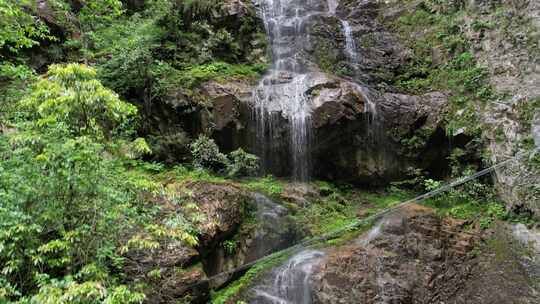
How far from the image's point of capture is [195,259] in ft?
24.2

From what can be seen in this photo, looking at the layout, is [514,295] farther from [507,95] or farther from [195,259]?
[195,259]

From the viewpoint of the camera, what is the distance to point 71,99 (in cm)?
498

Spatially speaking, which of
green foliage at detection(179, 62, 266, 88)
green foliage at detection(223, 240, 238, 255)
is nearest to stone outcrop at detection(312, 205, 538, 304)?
green foliage at detection(223, 240, 238, 255)

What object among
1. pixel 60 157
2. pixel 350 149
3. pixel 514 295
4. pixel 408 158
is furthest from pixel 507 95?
pixel 60 157

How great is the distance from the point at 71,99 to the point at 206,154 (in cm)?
549

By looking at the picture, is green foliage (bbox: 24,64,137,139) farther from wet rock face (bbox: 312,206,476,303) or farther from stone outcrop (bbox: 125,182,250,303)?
wet rock face (bbox: 312,206,476,303)

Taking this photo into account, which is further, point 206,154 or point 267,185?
point 267,185

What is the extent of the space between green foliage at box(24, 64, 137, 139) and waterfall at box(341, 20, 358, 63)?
32.6 ft

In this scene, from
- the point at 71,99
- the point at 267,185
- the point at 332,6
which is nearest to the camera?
the point at 71,99

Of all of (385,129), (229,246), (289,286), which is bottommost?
(289,286)

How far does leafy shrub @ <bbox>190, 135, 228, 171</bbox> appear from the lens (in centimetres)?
1037

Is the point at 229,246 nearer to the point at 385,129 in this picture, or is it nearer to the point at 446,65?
the point at 385,129

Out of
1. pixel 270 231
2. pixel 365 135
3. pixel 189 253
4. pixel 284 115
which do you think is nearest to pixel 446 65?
pixel 365 135

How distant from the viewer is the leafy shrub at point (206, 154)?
10367mm
